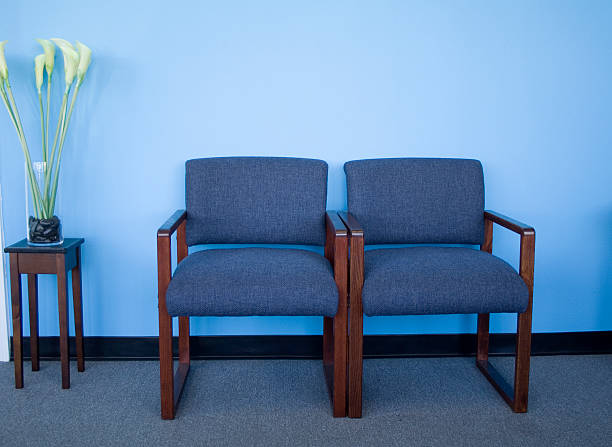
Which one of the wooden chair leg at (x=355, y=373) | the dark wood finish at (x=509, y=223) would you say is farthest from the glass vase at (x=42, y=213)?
the dark wood finish at (x=509, y=223)

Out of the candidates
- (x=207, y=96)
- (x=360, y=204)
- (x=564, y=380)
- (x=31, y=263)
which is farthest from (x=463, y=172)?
(x=31, y=263)

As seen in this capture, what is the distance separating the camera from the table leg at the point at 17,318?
66.6 inches

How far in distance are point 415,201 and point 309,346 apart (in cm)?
65

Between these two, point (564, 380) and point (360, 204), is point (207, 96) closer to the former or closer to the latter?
point (360, 204)

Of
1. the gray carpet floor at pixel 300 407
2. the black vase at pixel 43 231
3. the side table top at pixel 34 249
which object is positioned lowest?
the gray carpet floor at pixel 300 407

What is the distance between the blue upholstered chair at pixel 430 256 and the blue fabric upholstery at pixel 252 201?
0.12 m

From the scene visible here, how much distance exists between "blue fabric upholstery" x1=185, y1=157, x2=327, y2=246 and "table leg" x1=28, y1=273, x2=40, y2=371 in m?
0.54

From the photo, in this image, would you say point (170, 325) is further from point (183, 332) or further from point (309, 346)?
point (309, 346)

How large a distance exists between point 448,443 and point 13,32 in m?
1.84

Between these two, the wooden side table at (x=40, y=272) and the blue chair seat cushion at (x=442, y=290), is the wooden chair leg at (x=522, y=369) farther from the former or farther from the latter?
the wooden side table at (x=40, y=272)

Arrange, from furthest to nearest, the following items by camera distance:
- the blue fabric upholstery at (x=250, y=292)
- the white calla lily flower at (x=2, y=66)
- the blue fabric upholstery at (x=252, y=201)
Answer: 1. the blue fabric upholstery at (x=252, y=201)
2. the white calla lily flower at (x=2, y=66)
3. the blue fabric upholstery at (x=250, y=292)

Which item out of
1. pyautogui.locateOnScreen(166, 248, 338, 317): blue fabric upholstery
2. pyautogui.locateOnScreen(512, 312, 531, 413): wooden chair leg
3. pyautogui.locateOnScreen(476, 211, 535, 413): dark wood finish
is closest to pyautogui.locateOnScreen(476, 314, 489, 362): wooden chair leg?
pyautogui.locateOnScreen(476, 211, 535, 413): dark wood finish

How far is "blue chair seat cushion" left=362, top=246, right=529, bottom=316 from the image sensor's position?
4.79 feet

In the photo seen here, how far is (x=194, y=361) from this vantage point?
6.39ft
